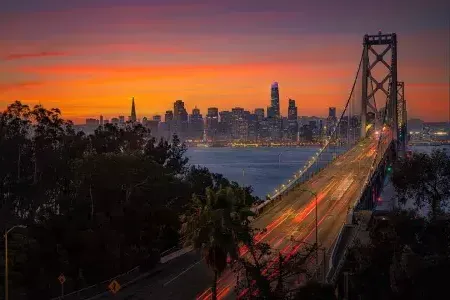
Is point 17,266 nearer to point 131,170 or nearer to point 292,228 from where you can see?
point 131,170

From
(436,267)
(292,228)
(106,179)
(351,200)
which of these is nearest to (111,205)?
(106,179)

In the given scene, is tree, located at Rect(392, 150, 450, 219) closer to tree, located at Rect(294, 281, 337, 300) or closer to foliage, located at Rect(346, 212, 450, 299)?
foliage, located at Rect(346, 212, 450, 299)

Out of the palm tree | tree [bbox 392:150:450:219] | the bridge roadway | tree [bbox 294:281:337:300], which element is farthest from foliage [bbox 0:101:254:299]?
tree [bbox 392:150:450:219]

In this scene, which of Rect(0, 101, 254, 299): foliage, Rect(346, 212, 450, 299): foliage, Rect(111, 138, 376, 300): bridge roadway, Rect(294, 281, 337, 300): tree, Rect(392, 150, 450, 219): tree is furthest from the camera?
Rect(392, 150, 450, 219): tree

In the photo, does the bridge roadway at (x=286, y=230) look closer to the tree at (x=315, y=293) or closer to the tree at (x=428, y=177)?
the tree at (x=428, y=177)

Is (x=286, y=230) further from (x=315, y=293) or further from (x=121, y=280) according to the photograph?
(x=315, y=293)

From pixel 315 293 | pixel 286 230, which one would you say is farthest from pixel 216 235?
pixel 286 230
